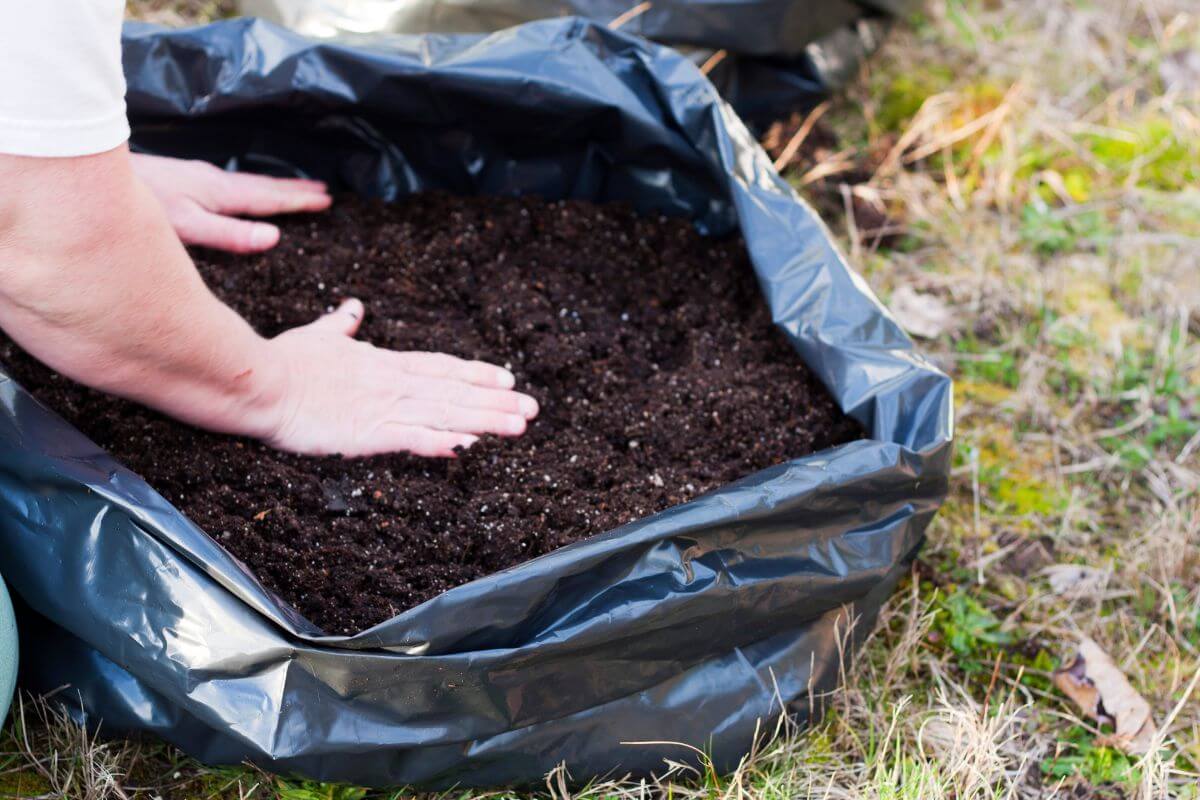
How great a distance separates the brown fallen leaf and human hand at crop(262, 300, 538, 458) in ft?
3.00

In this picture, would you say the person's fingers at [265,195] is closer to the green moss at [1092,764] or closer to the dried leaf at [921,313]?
the dried leaf at [921,313]

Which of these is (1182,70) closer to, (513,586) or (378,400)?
(378,400)

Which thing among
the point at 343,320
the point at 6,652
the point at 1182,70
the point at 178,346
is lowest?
the point at 6,652

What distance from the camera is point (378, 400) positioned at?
1556mm

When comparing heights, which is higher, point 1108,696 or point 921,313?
point 921,313

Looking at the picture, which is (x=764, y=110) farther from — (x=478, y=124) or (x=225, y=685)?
(x=225, y=685)

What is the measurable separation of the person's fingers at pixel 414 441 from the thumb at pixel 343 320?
0.72 feet

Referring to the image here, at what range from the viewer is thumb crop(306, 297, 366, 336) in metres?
1.65

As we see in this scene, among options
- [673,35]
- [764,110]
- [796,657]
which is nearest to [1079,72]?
[764,110]

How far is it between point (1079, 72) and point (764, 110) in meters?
0.96

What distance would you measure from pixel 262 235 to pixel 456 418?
1.74ft

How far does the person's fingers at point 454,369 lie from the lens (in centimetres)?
162

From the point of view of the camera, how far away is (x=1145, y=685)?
153cm

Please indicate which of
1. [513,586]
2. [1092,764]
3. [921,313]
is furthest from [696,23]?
[1092,764]
